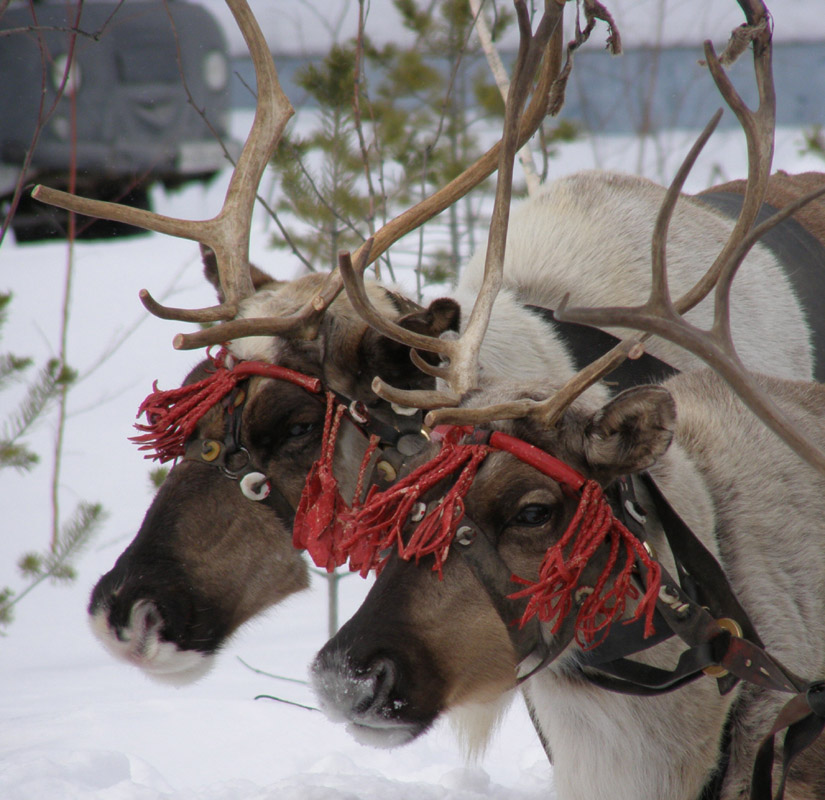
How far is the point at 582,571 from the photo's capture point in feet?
5.56

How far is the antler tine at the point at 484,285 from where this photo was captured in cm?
190

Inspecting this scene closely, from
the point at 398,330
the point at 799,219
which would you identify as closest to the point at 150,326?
the point at 799,219

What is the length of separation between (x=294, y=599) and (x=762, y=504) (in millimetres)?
1158

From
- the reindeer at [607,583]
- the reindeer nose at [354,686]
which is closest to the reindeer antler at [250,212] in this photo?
the reindeer at [607,583]

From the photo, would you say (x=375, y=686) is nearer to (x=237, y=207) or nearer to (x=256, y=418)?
(x=256, y=418)

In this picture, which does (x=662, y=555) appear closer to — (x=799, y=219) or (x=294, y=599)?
(x=294, y=599)

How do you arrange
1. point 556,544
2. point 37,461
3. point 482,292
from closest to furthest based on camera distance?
Result: point 556,544 → point 482,292 → point 37,461

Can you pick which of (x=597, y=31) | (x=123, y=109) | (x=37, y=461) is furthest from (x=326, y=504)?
(x=597, y=31)

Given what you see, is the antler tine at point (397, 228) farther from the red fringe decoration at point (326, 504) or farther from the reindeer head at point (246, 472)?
the red fringe decoration at point (326, 504)

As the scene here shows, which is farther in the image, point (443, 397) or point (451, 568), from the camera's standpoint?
point (443, 397)

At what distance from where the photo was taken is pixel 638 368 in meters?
2.48

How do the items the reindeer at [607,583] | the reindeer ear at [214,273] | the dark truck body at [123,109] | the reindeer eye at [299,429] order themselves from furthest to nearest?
the dark truck body at [123,109] → the reindeer ear at [214,273] → the reindeer eye at [299,429] → the reindeer at [607,583]

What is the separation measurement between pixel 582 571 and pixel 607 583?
0.22 ft

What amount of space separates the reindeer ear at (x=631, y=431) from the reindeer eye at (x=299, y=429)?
78 centimetres
